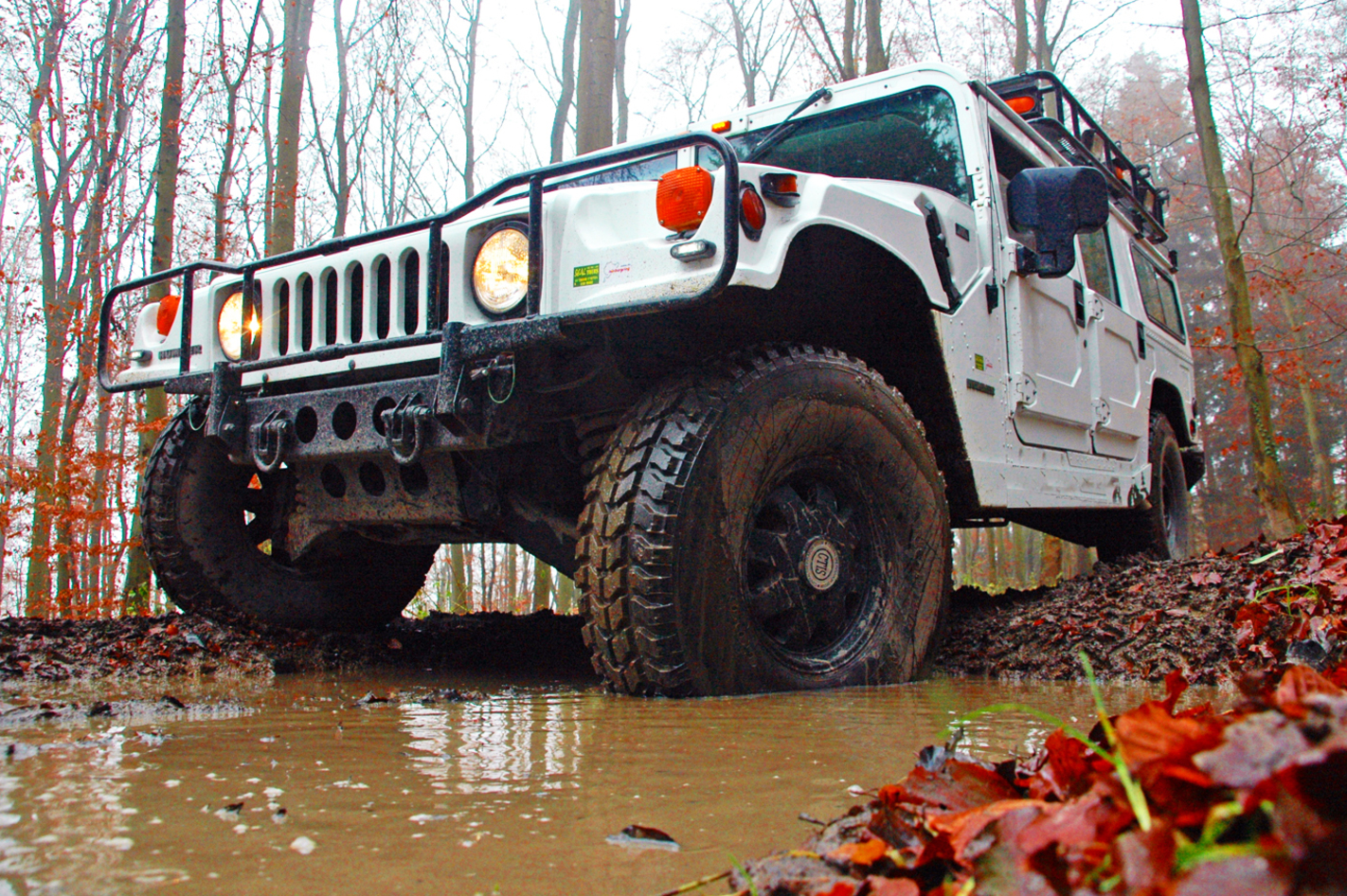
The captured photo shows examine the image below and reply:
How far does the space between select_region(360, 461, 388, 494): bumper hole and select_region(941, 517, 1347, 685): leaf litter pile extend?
2005 mm

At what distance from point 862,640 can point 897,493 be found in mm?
464

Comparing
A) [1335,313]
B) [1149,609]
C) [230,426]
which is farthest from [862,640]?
[1335,313]

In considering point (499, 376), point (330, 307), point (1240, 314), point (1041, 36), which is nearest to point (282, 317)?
point (330, 307)

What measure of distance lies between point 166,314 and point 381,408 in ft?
4.44

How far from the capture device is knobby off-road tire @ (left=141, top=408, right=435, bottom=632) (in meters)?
3.43

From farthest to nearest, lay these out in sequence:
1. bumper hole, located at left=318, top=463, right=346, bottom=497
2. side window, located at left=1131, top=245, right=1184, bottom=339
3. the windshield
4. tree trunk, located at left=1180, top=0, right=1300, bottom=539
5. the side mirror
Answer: tree trunk, located at left=1180, top=0, right=1300, bottom=539 → side window, located at left=1131, top=245, right=1184, bottom=339 → the windshield → the side mirror → bumper hole, located at left=318, top=463, right=346, bottom=497

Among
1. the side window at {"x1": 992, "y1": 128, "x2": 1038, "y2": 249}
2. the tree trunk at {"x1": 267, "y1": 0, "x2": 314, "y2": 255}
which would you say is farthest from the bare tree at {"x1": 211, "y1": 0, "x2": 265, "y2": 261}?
the side window at {"x1": 992, "y1": 128, "x2": 1038, "y2": 249}

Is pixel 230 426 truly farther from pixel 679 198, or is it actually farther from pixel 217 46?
pixel 217 46

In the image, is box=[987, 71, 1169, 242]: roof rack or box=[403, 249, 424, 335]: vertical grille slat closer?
box=[403, 249, 424, 335]: vertical grille slat

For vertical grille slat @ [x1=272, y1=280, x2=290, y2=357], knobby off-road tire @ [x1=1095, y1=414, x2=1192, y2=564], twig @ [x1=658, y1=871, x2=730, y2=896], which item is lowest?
twig @ [x1=658, y1=871, x2=730, y2=896]

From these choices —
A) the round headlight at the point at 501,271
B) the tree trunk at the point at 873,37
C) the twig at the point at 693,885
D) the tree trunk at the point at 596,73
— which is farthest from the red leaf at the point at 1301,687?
the tree trunk at the point at 873,37

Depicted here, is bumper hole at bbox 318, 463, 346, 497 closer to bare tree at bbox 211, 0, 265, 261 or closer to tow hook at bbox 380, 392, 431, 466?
tow hook at bbox 380, 392, 431, 466

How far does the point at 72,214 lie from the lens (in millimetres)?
15547

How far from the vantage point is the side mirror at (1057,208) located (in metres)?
3.43
